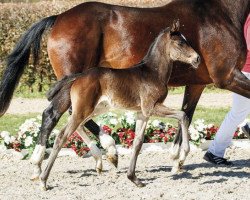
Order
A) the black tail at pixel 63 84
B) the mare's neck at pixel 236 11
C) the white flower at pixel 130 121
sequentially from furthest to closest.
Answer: the white flower at pixel 130 121 → the mare's neck at pixel 236 11 → the black tail at pixel 63 84

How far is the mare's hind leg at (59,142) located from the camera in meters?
7.13

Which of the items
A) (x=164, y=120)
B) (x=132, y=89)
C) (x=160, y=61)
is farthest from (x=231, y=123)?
(x=164, y=120)

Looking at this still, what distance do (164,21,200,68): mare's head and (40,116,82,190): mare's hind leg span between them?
116 centimetres

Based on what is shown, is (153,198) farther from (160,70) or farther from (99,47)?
(99,47)

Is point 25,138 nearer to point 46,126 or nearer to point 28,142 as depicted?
point 28,142

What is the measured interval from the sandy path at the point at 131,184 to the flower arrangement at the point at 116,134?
231 millimetres

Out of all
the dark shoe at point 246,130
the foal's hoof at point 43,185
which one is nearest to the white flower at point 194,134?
the dark shoe at point 246,130

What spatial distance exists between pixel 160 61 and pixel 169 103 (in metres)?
6.42

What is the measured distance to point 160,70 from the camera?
7375mm

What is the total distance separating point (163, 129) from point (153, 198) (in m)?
3.10

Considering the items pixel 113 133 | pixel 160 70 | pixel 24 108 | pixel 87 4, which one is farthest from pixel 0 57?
pixel 160 70

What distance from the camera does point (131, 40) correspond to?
8039 mm

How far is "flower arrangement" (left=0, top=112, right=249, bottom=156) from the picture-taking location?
9.21 meters

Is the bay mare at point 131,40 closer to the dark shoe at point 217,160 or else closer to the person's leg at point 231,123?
the person's leg at point 231,123
